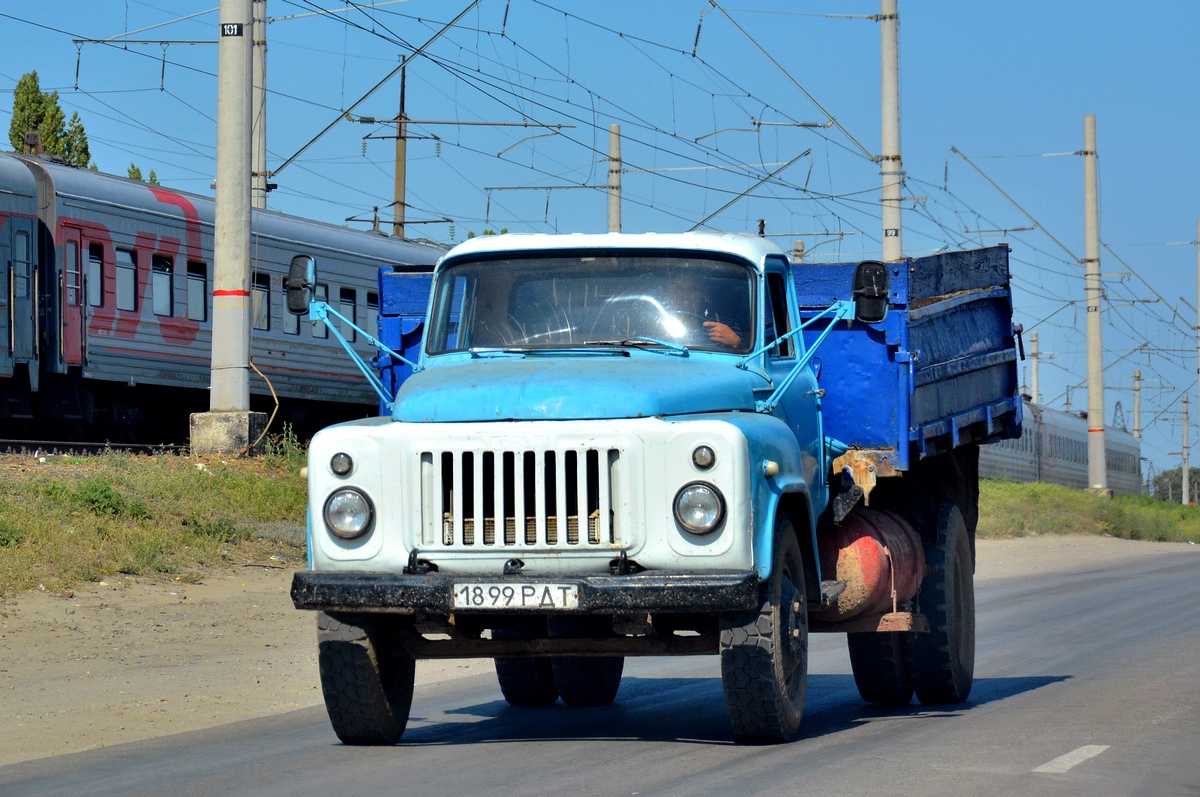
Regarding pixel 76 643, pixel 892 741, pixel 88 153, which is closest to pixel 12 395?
pixel 76 643

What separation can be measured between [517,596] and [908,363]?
11.0 ft

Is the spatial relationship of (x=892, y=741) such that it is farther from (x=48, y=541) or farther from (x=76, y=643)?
(x=48, y=541)

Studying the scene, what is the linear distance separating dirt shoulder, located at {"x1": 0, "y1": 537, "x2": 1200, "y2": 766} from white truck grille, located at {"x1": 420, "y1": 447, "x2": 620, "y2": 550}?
2.48 metres

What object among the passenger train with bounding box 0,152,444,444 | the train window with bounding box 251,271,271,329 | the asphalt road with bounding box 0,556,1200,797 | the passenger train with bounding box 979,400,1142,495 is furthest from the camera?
the passenger train with bounding box 979,400,1142,495

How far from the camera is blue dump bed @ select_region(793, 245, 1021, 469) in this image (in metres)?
9.80

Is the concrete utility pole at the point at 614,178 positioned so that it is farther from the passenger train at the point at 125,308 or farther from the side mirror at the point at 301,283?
the side mirror at the point at 301,283

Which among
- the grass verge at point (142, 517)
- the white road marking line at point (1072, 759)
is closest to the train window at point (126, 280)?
the grass verge at point (142, 517)

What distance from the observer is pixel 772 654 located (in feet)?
24.5

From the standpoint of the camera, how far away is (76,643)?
12.4m

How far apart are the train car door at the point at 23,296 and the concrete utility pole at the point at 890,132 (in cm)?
1168

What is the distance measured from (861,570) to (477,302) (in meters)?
2.39

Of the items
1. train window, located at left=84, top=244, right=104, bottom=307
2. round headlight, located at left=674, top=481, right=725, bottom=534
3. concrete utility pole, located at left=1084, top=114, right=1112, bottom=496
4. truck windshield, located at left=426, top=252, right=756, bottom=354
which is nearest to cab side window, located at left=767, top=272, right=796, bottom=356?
truck windshield, located at left=426, top=252, right=756, bottom=354

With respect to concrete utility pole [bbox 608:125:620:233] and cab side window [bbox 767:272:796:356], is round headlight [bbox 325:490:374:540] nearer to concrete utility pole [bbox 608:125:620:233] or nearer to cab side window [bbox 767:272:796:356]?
cab side window [bbox 767:272:796:356]

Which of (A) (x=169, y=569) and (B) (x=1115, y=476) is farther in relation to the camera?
(B) (x=1115, y=476)
